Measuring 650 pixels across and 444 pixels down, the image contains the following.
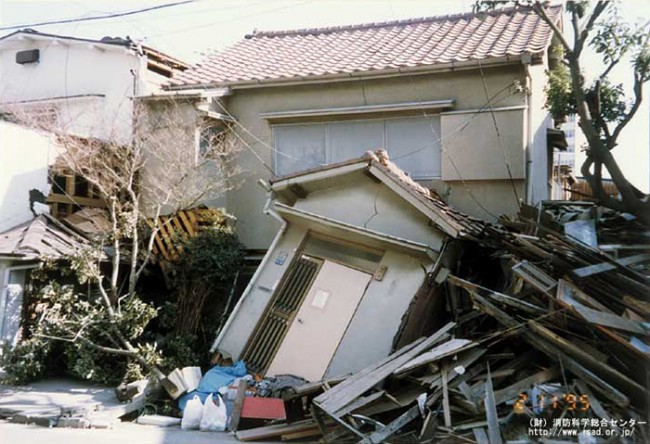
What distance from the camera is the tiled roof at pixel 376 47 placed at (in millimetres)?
12312

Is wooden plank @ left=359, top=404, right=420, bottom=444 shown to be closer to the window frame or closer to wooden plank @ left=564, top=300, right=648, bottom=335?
wooden plank @ left=564, top=300, right=648, bottom=335

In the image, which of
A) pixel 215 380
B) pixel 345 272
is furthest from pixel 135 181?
pixel 345 272

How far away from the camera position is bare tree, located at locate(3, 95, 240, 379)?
10516 mm

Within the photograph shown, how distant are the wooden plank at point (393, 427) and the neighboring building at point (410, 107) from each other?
575 centimetres

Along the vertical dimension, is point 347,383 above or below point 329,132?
below

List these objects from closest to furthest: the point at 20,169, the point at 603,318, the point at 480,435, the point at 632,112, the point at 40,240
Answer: the point at 480,435
the point at 603,318
the point at 632,112
the point at 40,240
the point at 20,169

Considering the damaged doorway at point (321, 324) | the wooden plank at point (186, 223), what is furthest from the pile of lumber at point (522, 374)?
the wooden plank at point (186, 223)

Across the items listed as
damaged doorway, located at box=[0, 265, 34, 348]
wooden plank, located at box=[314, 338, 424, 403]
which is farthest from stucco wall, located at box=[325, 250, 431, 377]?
damaged doorway, located at box=[0, 265, 34, 348]

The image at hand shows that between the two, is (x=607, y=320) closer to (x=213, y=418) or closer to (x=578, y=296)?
(x=578, y=296)

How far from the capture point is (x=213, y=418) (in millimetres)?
8477

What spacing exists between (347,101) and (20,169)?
7.31 m

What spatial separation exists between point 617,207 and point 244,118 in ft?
26.5

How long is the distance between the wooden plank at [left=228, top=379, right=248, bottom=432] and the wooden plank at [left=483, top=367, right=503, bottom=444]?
3.54 metres

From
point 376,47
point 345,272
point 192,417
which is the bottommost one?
point 192,417
